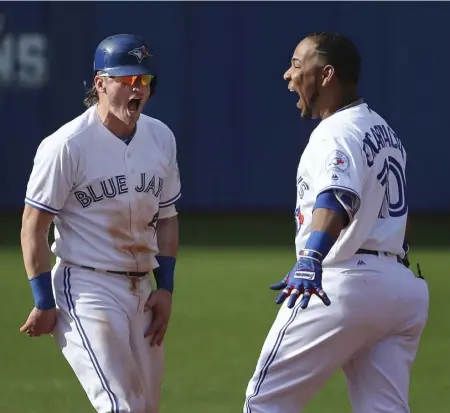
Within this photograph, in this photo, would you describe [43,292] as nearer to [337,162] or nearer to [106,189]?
[106,189]

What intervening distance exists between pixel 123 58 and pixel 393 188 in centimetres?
123

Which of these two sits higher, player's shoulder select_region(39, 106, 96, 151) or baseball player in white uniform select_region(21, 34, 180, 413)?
player's shoulder select_region(39, 106, 96, 151)

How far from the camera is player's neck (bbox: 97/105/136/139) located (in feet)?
16.7

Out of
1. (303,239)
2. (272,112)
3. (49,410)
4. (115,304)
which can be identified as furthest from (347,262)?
(272,112)

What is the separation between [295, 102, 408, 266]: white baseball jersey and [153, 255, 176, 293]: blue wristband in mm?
806

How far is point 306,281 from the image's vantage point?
14.5 ft

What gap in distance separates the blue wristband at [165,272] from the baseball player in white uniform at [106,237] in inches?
3.3

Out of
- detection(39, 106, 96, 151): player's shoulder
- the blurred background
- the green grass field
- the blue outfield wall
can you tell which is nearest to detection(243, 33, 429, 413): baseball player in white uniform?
detection(39, 106, 96, 151): player's shoulder

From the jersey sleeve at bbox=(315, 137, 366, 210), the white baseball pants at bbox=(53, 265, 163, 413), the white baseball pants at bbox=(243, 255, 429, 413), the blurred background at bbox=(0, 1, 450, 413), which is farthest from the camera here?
the blurred background at bbox=(0, 1, 450, 413)

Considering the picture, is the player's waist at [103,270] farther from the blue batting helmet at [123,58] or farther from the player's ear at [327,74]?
the player's ear at [327,74]

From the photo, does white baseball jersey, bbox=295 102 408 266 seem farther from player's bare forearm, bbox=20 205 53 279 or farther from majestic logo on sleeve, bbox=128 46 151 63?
player's bare forearm, bbox=20 205 53 279

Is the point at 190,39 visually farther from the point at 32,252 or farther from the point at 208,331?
the point at 32,252

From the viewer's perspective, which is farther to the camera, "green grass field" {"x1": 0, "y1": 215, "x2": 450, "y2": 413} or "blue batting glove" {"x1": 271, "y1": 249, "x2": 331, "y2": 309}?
"green grass field" {"x1": 0, "y1": 215, "x2": 450, "y2": 413}

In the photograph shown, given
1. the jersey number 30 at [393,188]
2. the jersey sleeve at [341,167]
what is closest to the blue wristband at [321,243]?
the jersey sleeve at [341,167]
